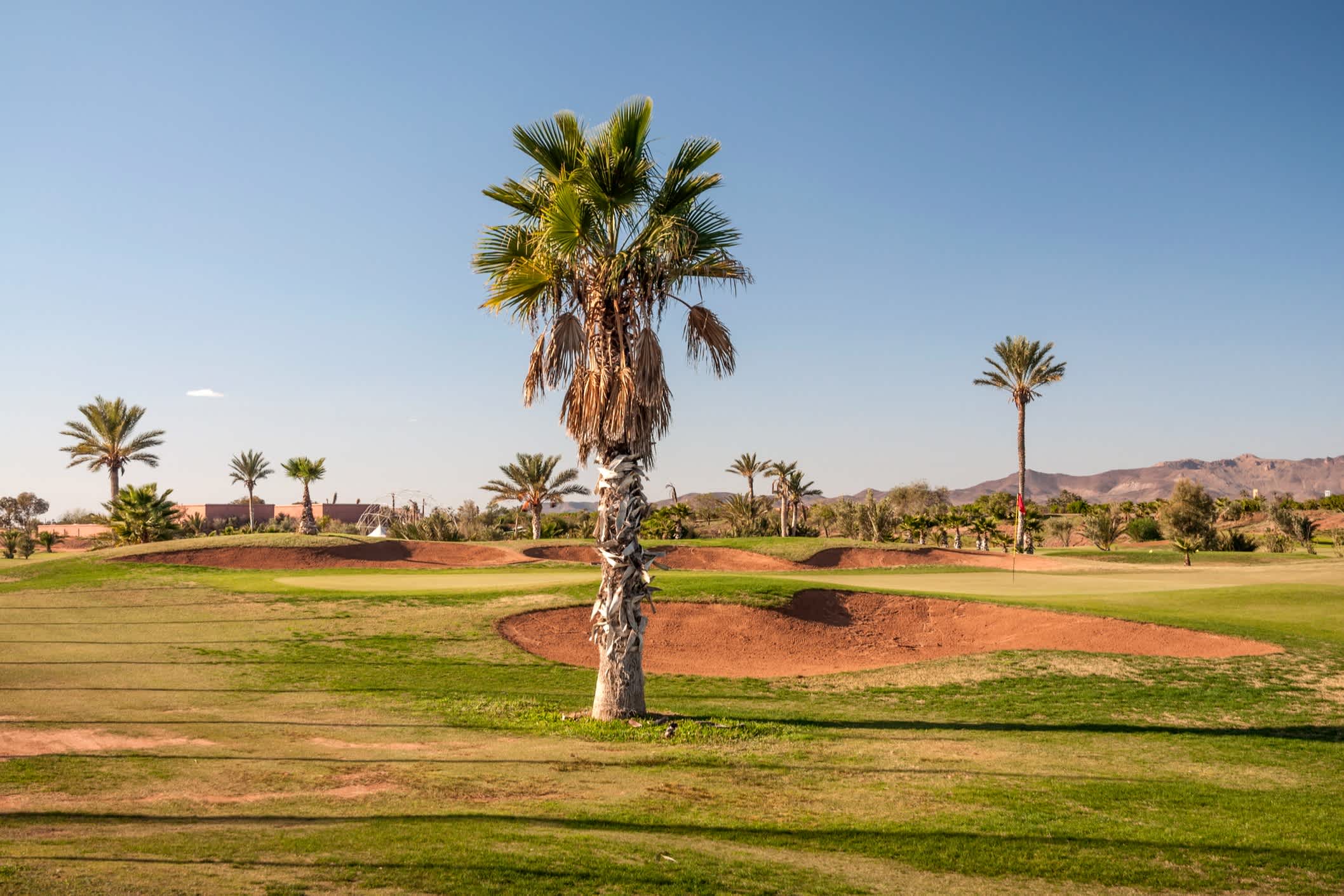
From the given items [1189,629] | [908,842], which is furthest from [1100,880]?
[1189,629]

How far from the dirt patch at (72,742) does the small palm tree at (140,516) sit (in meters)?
34.8

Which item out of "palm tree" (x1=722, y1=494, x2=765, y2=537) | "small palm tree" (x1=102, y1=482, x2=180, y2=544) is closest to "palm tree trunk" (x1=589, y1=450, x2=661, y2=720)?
"small palm tree" (x1=102, y1=482, x2=180, y2=544)

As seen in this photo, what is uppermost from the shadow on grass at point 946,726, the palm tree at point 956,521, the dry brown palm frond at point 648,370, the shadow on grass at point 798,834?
the dry brown palm frond at point 648,370

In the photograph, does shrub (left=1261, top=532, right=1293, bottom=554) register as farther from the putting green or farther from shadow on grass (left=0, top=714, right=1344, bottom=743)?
shadow on grass (left=0, top=714, right=1344, bottom=743)

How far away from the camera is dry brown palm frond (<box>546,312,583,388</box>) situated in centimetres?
1454

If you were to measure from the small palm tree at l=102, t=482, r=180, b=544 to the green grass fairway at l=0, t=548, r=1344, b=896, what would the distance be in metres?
20.8

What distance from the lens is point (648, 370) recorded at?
46.8 feet

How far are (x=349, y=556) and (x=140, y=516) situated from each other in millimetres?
11352

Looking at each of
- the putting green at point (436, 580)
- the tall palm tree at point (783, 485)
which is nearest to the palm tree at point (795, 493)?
the tall palm tree at point (783, 485)

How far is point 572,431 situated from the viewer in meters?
14.6

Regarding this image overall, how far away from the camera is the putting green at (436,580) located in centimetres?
2756

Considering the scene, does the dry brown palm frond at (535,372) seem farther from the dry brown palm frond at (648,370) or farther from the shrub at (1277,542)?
the shrub at (1277,542)

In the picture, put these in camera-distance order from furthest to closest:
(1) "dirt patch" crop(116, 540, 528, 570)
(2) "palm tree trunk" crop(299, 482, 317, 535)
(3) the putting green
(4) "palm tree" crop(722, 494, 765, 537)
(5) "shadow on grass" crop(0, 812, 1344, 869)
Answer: (4) "palm tree" crop(722, 494, 765, 537) → (2) "palm tree trunk" crop(299, 482, 317, 535) → (1) "dirt patch" crop(116, 540, 528, 570) → (3) the putting green → (5) "shadow on grass" crop(0, 812, 1344, 869)

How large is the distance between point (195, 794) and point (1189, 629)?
21.1 meters
